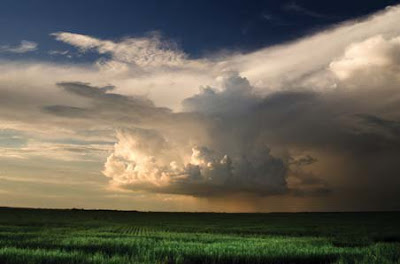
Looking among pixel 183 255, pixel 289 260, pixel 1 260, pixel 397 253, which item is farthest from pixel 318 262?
pixel 1 260

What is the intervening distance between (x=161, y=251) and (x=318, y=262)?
303 inches

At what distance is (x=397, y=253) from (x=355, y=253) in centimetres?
203

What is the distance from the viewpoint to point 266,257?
21.2 m

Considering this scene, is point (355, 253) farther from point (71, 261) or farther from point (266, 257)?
point (71, 261)

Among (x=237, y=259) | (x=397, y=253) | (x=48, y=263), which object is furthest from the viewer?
(x=397, y=253)

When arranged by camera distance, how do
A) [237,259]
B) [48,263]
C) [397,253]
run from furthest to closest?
1. [397,253]
2. [237,259]
3. [48,263]

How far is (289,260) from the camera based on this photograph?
2114cm

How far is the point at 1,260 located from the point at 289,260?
12.9 metres

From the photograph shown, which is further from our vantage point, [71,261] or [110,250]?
[110,250]

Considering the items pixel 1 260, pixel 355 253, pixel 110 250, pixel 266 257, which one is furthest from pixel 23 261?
pixel 355 253

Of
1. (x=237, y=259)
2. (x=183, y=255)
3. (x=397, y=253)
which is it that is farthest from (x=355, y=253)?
(x=183, y=255)

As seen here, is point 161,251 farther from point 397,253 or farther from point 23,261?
point 397,253

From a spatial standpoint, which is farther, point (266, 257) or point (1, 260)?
point (266, 257)

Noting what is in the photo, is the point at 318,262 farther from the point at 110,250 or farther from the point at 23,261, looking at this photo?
the point at 23,261
